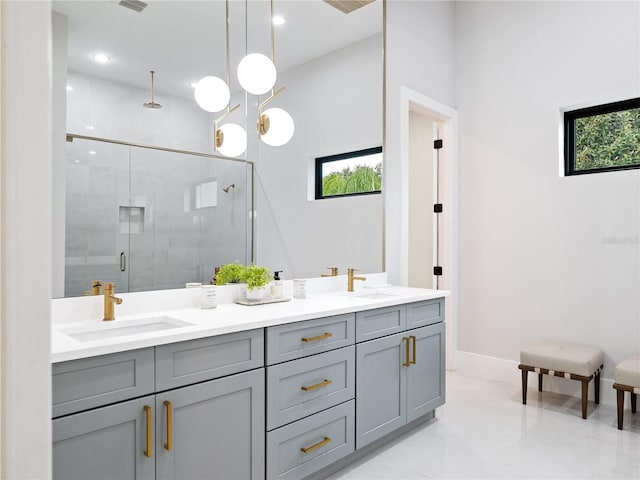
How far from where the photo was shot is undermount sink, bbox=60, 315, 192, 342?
1.71m

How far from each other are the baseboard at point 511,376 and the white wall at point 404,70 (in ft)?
3.70

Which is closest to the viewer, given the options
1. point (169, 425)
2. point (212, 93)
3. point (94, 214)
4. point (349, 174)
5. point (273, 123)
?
point (169, 425)

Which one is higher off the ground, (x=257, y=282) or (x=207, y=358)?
(x=257, y=282)

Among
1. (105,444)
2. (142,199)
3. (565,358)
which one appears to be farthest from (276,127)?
(565,358)

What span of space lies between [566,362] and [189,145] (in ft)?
8.81

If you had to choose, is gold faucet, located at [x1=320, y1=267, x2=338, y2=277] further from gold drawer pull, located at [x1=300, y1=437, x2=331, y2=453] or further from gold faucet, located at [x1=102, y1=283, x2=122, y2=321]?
gold faucet, located at [x1=102, y1=283, x2=122, y2=321]

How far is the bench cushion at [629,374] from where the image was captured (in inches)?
103

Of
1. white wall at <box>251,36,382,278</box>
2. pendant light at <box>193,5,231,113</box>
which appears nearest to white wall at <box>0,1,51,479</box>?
pendant light at <box>193,5,231,113</box>

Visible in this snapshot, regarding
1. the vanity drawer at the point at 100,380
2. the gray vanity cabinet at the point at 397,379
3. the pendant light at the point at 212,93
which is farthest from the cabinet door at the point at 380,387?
the pendant light at the point at 212,93

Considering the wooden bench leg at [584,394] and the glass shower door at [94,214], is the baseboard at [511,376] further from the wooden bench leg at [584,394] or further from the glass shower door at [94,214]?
the glass shower door at [94,214]

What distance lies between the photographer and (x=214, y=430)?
1672mm

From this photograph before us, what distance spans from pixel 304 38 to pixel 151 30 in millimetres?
972

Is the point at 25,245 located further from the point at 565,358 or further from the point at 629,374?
the point at 565,358

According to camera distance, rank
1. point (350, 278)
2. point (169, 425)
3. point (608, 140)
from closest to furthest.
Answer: point (169, 425) < point (350, 278) < point (608, 140)
